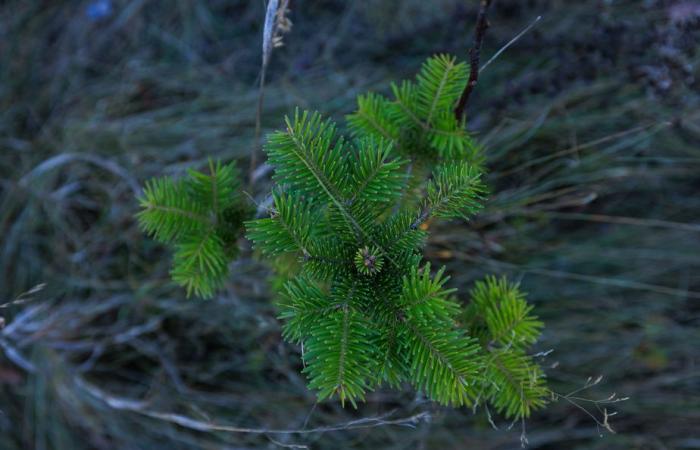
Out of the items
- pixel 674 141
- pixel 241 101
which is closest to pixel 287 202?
pixel 241 101

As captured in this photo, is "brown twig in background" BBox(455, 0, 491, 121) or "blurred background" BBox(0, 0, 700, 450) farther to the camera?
"blurred background" BBox(0, 0, 700, 450)

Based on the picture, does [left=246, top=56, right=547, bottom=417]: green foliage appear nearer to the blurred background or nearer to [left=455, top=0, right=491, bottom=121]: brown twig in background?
[left=455, top=0, right=491, bottom=121]: brown twig in background

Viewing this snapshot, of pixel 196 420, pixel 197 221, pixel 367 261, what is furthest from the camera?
pixel 196 420

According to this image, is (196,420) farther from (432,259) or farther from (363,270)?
(363,270)

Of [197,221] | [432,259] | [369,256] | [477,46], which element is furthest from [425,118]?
[432,259]

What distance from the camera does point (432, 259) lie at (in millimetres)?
1554

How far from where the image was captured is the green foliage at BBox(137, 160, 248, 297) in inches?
38.0

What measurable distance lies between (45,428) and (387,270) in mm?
1601

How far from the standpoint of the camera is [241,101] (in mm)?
2010

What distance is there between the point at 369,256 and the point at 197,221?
1.17 feet

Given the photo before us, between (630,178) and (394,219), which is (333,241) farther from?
(630,178)

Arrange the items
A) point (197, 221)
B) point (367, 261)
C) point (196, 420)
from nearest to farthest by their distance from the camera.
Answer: point (367, 261), point (197, 221), point (196, 420)

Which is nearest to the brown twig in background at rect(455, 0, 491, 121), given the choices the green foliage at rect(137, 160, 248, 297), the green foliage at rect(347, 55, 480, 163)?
the green foliage at rect(347, 55, 480, 163)

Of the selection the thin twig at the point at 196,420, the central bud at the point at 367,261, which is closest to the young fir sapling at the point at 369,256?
the central bud at the point at 367,261
